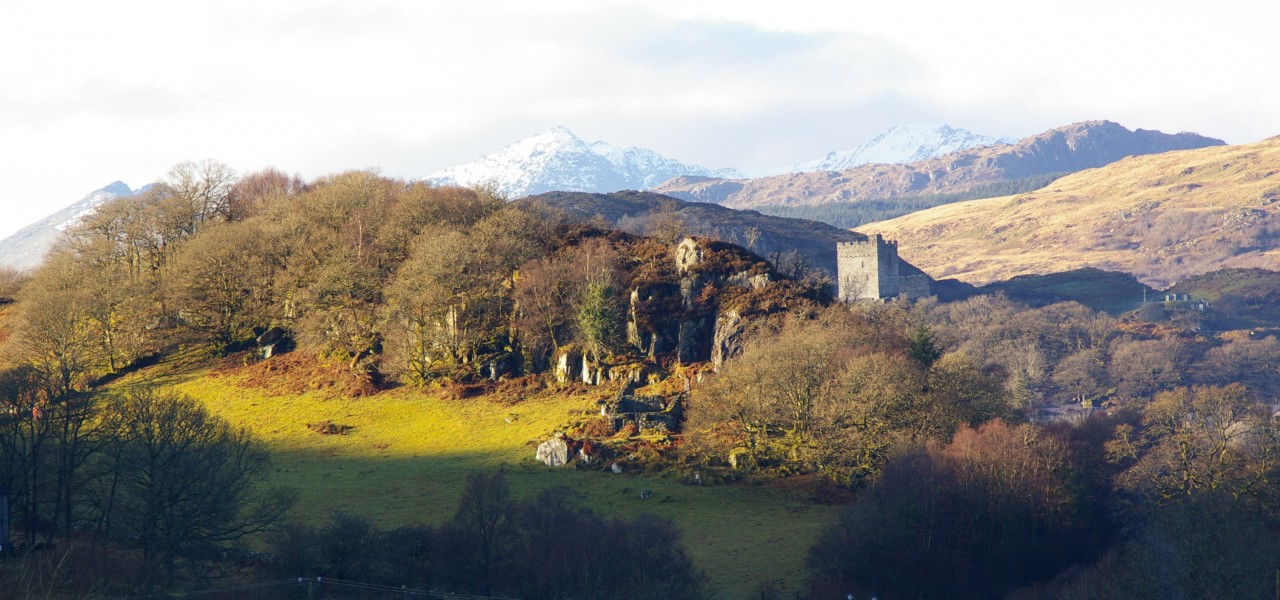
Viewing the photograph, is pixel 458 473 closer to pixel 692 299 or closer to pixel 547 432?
pixel 547 432

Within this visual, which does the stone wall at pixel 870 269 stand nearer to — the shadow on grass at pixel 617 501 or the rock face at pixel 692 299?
the rock face at pixel 692 299

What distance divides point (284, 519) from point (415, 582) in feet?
28.1

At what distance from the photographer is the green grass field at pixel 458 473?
45656 millimetres

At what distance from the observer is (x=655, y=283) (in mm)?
Result: 73500

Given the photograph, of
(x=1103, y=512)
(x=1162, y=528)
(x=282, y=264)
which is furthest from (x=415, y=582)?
(x=282, y=264)

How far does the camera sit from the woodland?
38781 mm

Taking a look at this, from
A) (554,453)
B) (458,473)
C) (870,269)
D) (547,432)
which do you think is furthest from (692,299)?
(870,269)

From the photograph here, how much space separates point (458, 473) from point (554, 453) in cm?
535

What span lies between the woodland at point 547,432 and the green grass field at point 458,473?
1.34m

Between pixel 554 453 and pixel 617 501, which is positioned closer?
Result: pixel 617 501

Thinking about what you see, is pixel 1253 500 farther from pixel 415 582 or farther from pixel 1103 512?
pixel 415 582

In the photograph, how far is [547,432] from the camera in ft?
200

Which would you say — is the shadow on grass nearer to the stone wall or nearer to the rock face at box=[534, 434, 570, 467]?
the rock face at box=[534, 434, 570, 467]

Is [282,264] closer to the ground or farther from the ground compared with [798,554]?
farther from the ground
